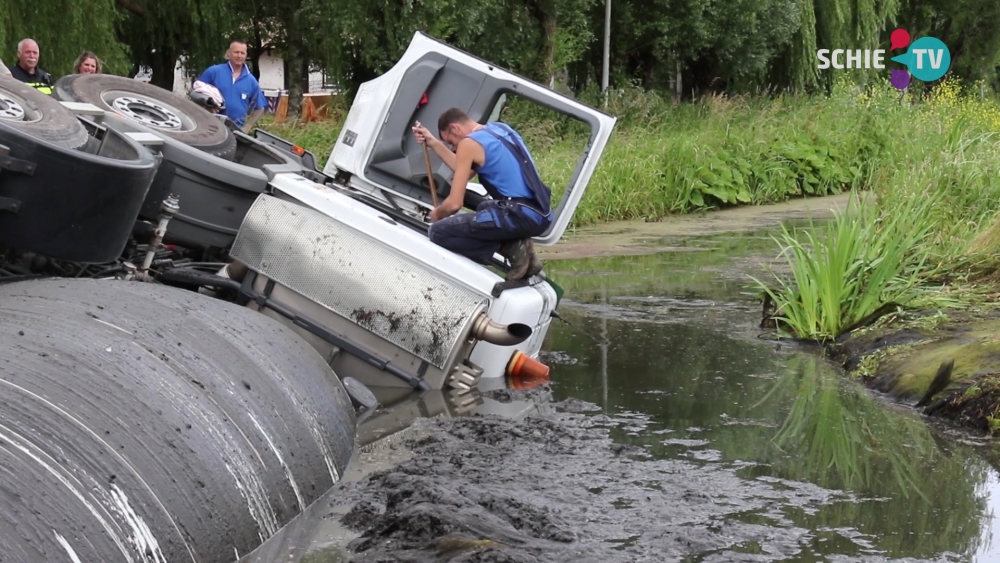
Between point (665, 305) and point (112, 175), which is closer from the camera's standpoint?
point (112, 175)

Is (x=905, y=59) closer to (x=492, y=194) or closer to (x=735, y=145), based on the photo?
(x=735, y=145)

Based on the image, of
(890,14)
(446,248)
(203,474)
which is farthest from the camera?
(890,14)

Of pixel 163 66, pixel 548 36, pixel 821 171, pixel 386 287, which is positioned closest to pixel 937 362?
pixel 386 287

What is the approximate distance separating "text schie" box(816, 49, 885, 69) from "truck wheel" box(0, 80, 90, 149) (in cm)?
2529

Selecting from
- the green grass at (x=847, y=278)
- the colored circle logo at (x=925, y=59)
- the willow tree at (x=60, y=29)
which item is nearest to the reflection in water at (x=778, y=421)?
the green grass at (x=847, y=278)

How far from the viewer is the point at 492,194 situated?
8.19m

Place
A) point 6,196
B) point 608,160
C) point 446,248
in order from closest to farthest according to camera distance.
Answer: point 6,196 < point 446,248 < point 608,160

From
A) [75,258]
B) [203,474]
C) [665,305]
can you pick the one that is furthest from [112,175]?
[665,305]

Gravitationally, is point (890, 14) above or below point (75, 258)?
above

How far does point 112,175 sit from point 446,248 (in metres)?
2.52

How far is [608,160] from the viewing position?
17.7 meters

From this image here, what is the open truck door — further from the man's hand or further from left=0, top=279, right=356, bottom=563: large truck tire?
left=0, top=279, right=356, bottom=563: large truck tire

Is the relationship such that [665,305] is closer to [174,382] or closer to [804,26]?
[174,382]

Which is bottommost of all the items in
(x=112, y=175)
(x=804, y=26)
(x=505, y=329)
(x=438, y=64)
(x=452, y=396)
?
(x=452, y=396)
